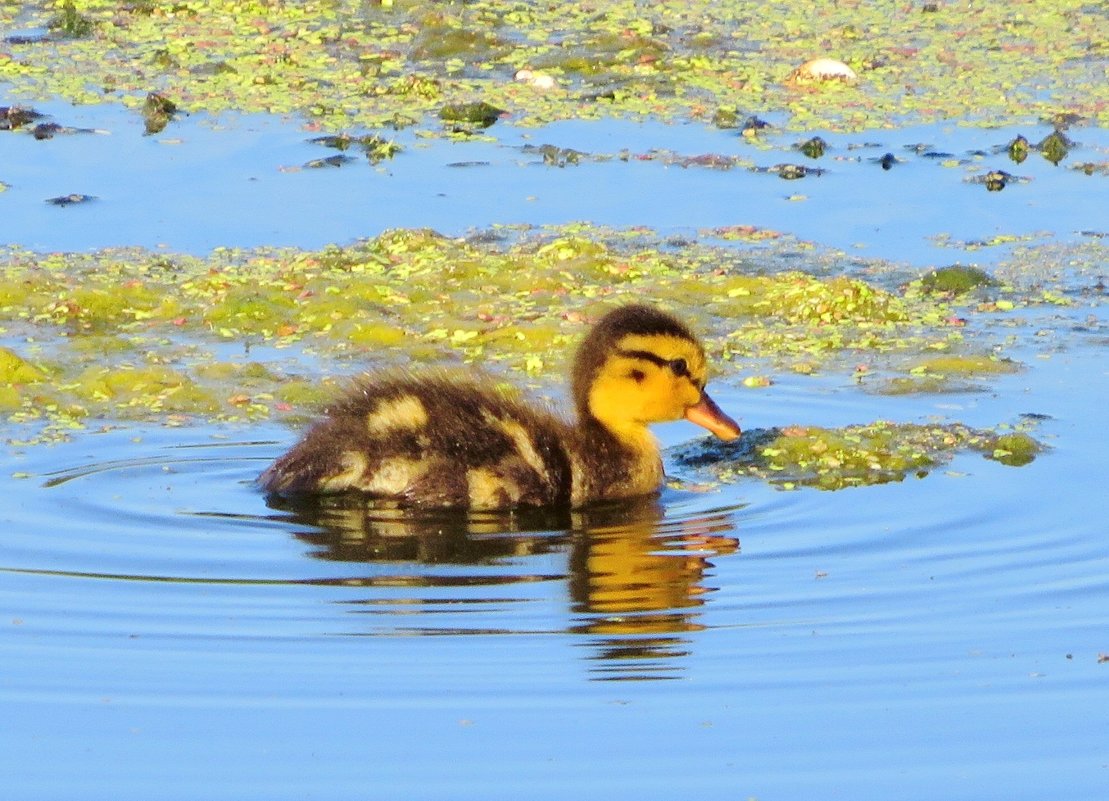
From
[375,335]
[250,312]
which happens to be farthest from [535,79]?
[375,335]

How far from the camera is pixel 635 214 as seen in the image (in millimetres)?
10852

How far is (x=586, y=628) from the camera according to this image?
590 centimetres

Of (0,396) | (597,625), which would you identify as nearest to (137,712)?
(597,625)

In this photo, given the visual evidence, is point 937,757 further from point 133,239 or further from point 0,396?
point 133,239

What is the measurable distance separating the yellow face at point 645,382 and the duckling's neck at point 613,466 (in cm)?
7

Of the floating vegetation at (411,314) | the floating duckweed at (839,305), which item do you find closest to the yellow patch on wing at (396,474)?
the floating vegetation at (411,314)

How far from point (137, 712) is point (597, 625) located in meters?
1.39

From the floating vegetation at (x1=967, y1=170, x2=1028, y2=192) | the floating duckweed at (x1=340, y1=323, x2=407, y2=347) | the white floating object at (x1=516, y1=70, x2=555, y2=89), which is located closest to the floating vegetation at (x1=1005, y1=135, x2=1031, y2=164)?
the floating vegetation at (x1=967, y1=170, x2=1028, y2=192)

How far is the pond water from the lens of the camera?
4848 millimetres

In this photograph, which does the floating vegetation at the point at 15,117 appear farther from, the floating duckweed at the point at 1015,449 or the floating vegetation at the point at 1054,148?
the floating duckweed at the point at 1015,449

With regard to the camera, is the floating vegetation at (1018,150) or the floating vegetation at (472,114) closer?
the floating vegetation at (1018,150)

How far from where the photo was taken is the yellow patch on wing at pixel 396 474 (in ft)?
23.7

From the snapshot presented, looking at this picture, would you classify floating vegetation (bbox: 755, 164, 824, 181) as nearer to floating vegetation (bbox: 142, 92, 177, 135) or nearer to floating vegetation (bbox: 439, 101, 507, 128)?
floating vegetation (bbox: 439, 101, 507, 128)

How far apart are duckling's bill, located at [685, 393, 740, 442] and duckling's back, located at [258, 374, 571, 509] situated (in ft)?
2.38
